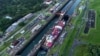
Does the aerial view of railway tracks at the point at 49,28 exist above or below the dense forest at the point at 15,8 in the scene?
below

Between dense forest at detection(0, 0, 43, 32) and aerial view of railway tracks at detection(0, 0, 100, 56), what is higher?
dense forest at detection(0, 0, 43, 32)

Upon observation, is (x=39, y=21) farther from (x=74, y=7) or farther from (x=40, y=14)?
(x=74, y=7)

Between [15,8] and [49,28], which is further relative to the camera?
[15,8]

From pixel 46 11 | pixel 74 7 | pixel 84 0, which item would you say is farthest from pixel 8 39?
pixel 84 0

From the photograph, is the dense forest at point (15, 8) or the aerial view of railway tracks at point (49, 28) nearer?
the aerial view of railway tracks at point (49, 28)

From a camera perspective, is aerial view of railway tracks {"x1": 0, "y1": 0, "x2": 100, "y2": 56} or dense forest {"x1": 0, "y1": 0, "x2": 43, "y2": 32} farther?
dense forest {"x1": 0, "y1": 0, "x2": 43, "y2": 32}

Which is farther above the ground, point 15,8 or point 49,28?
point 15,8
